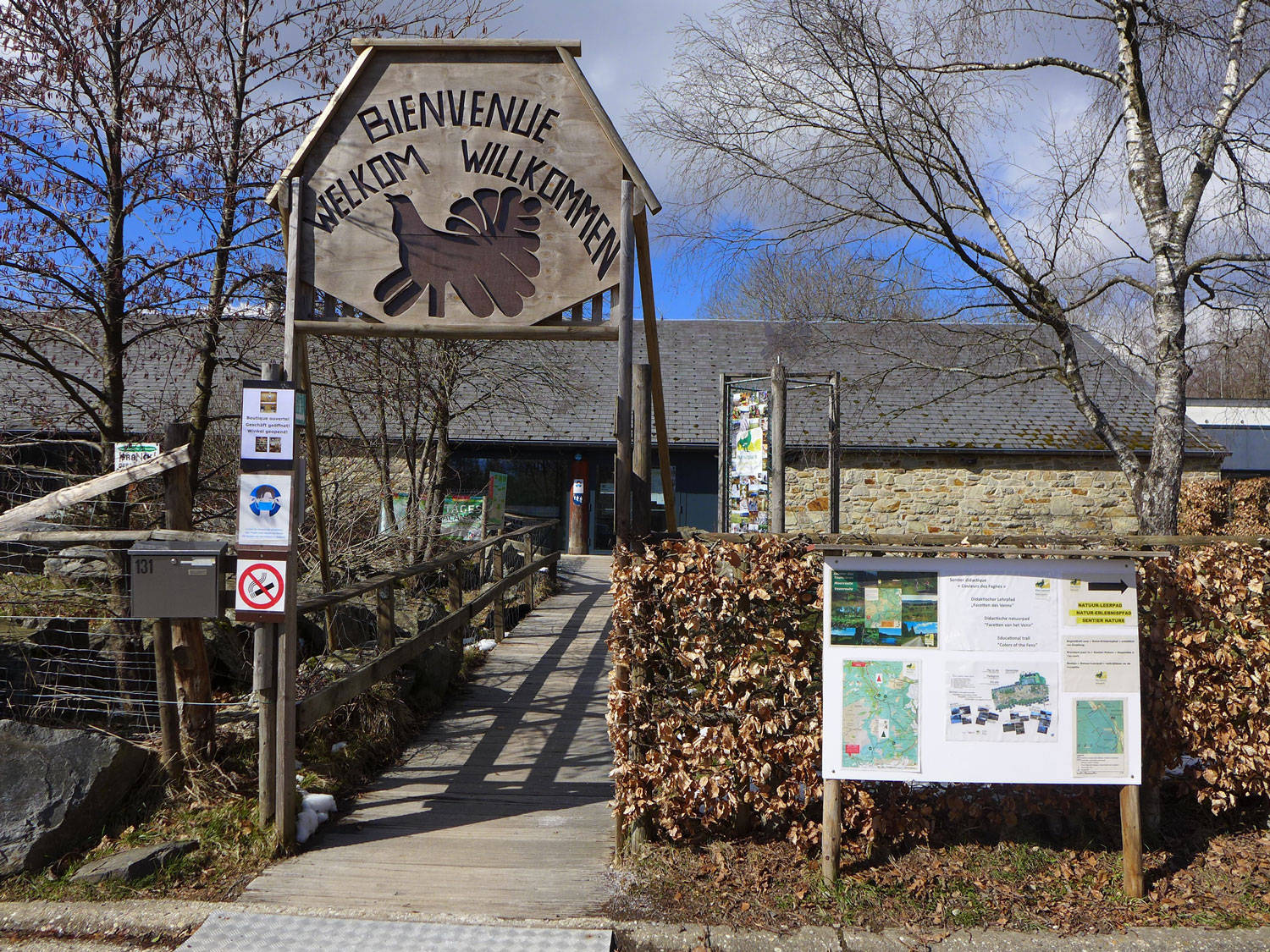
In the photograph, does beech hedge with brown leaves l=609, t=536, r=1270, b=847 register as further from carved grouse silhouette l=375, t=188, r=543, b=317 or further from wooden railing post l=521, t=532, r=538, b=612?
wooden railing post l=521, t=532, r=538, b=612

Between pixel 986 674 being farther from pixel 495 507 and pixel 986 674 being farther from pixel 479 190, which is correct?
pixel 495 507

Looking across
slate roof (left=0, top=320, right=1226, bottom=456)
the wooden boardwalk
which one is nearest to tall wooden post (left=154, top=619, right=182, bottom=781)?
the wooden boardwalk

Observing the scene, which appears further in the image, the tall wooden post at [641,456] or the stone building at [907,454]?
the stone building at [907,454]

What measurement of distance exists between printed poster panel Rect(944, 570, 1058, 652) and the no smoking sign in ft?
10.4

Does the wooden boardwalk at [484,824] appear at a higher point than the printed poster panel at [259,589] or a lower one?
lower

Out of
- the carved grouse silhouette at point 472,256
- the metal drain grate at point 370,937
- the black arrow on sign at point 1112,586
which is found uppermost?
the carved grouse silhouette at point 472,256

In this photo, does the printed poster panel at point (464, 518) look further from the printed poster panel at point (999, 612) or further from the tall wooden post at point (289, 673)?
the printed poster panel at point (999, 612)

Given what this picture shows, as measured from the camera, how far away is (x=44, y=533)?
15.1 feet

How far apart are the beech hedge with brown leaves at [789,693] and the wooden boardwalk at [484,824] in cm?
58

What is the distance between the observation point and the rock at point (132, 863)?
410 cm

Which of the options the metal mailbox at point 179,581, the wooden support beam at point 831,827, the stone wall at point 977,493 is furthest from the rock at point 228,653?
the stone wall at point 977,493

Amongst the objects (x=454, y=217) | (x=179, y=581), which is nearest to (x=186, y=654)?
(x=179, y=581)

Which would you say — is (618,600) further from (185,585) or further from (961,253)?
(961,253)

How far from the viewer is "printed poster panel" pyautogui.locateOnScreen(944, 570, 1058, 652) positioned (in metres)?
4.07
